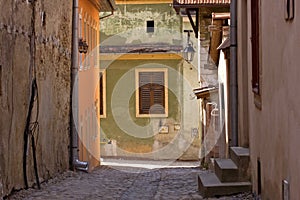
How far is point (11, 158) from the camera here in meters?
9.66

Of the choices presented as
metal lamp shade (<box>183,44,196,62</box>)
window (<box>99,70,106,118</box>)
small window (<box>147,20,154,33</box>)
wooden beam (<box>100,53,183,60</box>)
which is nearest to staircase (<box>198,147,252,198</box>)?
metal lamp shade (<box>183,44,196,62</box>)

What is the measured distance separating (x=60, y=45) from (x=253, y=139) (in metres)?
6.17

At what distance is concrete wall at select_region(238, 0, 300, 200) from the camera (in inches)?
218

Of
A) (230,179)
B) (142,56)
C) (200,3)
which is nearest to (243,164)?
(230,179)

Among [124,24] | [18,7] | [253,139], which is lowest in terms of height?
[253,139]

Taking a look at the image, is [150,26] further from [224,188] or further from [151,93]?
[224,188]

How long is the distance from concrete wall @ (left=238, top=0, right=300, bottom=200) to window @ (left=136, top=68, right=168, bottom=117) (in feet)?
66.5

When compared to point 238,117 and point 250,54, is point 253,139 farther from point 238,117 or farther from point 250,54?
point 238,117

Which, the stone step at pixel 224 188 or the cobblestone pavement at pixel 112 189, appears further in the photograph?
the cobblestone pavement at pixel 112 189

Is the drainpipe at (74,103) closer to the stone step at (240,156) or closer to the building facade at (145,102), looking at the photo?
the stone step at (240,156)

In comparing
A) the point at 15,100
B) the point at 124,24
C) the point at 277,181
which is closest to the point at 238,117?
the point at 15,100

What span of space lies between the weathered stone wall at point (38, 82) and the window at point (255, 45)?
10.8 ft

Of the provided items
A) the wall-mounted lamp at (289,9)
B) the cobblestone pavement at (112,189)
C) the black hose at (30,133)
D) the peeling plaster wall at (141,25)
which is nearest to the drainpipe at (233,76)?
the cobblestone pavement at (112,189)

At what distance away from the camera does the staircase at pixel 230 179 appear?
29.1ft
